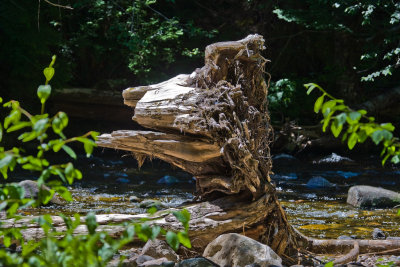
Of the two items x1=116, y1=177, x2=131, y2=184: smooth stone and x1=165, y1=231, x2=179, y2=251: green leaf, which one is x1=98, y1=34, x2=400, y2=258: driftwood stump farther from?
x1=116, y1=177, x2=131, y2=184: smooth stone

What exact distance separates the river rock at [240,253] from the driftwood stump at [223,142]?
25cm

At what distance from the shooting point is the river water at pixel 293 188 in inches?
182

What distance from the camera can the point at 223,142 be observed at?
308 centimetres

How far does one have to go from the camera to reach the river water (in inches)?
182

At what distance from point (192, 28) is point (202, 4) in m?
2.25

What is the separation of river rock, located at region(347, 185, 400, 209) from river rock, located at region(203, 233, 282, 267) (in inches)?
116

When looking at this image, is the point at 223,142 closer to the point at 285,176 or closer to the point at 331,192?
the point at 331,192

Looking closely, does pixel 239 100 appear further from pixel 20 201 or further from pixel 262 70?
pixel 20 201

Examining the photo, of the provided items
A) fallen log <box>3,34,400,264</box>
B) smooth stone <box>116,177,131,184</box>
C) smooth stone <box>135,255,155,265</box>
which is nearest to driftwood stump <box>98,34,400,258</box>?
fallen log <box>3,34,400,264</box>

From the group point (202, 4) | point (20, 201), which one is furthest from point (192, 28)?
point (20, 201)

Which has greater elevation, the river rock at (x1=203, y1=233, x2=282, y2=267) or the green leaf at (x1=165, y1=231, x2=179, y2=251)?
the green leaf at (x1=165, y1=231, x2=179, y2=251)

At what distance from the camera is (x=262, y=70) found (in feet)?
11.3

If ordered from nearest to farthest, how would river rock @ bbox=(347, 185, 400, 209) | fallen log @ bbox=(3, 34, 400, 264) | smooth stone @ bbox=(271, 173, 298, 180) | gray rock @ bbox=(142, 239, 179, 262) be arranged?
gray rock @ bbox=(142, 239, 179, 262) → fallen log @ bbox=(3, 34, 400, 264) → river rock @ bbox=(347, 185, 400, 209) → smooth stone @ bbox=(271, 173, 298, 180)

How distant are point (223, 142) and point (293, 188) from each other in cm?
374
